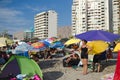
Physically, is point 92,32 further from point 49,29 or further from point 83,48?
point 49,29

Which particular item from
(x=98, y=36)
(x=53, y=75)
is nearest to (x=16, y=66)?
(x=53, y=75)

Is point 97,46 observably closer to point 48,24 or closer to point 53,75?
point 53,75

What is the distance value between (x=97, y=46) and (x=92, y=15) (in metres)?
116

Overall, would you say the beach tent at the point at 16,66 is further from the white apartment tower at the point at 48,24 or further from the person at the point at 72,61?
the white apartment tower at the point at 48,24

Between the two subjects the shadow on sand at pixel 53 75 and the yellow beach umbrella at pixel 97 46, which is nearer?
the shadow on sand at pixel 53 75

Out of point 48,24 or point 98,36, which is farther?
point 48,24

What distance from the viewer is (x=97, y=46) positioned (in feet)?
44.5

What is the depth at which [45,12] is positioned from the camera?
504 ft

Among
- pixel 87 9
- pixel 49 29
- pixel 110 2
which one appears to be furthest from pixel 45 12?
pixel 110 2

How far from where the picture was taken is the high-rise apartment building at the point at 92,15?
122 meters

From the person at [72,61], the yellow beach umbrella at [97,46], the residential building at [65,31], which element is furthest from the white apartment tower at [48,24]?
the yellow beach umbrella at [97,46]

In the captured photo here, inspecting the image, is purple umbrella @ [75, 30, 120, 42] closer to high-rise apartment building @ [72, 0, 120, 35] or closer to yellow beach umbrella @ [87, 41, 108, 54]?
yellow beach umbrella @ [87, 41, 108, 54]

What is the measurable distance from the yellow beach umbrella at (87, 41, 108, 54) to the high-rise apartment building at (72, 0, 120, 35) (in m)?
108

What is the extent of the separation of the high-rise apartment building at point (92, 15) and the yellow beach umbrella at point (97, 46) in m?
108
